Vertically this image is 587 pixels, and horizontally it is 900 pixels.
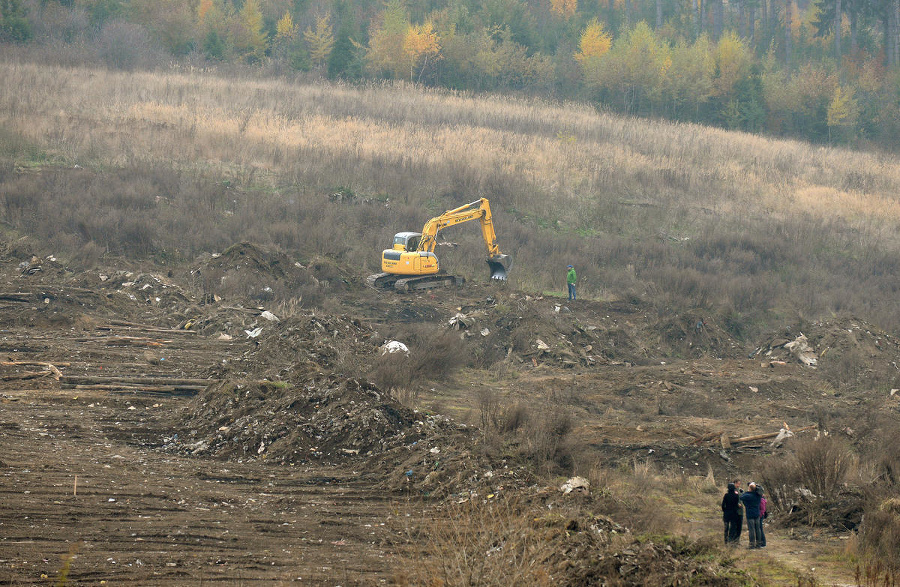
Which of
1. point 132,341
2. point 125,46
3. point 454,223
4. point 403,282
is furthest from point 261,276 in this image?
point 125,46

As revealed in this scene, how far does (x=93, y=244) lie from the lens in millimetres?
23312

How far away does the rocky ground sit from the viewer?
8281mm

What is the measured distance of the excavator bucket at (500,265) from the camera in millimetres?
24609

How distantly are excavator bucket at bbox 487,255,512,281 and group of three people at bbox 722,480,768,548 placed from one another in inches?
600

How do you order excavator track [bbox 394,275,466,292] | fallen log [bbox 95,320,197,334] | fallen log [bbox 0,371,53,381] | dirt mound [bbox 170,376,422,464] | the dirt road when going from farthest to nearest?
excavator track [bbox 394,275,466,292], fallen log [bbox 95,320,197,334], fallen log [bbox 0,371,53,381], dirt mound [bbox 170,376,422,464], the dirt road

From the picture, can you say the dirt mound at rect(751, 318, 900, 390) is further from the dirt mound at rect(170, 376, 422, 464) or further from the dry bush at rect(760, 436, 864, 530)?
the dirt mound at rect(170, 376, 422, 464)

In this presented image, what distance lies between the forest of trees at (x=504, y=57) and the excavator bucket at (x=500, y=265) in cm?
2793

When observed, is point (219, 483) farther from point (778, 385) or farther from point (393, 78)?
point (393, 78)

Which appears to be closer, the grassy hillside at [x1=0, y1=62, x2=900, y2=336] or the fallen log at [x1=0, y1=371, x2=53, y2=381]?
the fallen log at [x1=0, y1=371, x2=53, y2=381]

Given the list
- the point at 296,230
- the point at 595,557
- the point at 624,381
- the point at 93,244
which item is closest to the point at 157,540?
the point at 595,557

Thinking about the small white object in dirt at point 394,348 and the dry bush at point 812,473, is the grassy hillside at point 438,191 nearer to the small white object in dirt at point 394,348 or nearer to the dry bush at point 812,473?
the small white object in dirt at point 394,348

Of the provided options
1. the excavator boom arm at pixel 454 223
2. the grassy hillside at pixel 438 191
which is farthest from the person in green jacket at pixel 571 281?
the excavator boom arm at pixel 454 223

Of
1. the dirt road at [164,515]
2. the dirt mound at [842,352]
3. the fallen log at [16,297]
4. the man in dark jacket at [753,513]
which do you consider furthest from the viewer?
the fallen log at [16,297]

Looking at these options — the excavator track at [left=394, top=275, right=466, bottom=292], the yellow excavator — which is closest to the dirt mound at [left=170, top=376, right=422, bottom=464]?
the excavator track at [left=394, top=275, right=466, bottom=292]
